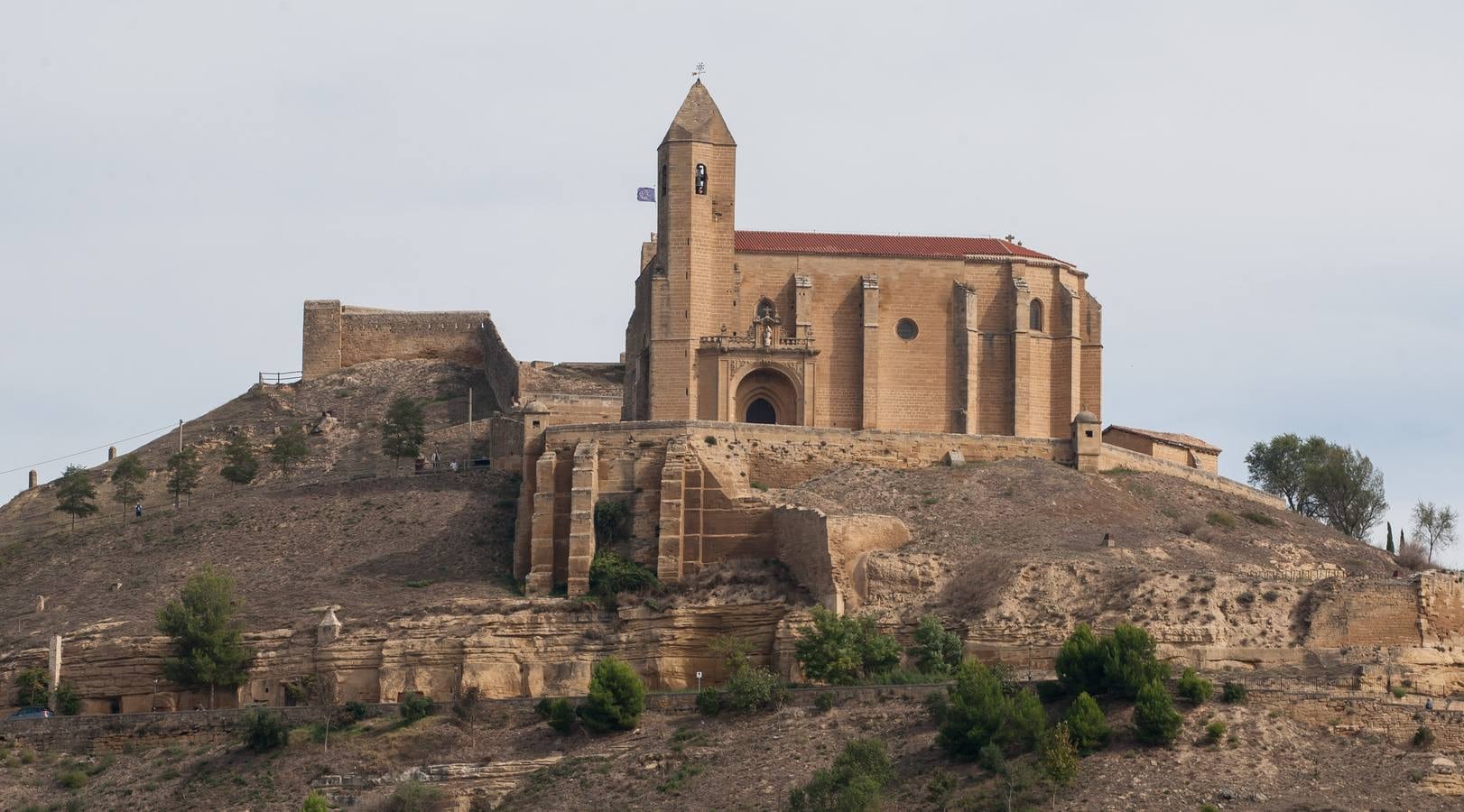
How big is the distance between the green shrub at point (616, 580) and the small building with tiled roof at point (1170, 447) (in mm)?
15482

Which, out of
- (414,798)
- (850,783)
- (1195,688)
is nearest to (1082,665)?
(1195,688)

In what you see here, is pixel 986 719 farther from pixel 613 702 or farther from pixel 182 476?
pixel 182 476

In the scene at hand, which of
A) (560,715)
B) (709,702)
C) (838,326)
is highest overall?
(838,326)

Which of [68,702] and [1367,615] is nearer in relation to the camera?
[1367,615]

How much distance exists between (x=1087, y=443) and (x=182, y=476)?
78.9 ft

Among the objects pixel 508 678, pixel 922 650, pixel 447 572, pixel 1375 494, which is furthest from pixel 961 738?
pixel 1375 494

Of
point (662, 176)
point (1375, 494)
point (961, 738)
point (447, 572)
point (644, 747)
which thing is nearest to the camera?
point (961, 738)

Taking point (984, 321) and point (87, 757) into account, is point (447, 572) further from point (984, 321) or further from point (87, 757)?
point (984, 321)

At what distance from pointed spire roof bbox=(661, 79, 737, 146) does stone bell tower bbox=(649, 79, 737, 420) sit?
0.07ft

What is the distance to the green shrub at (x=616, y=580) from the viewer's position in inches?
2425

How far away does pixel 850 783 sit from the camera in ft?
162

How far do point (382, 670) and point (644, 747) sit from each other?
317 inches

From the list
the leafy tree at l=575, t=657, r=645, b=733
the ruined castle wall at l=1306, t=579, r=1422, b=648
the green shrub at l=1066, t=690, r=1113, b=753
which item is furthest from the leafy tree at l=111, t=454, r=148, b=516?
the ruined castle wall at l=1306, t=579, r=1422, b=648

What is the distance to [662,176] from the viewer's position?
69.9 metres
